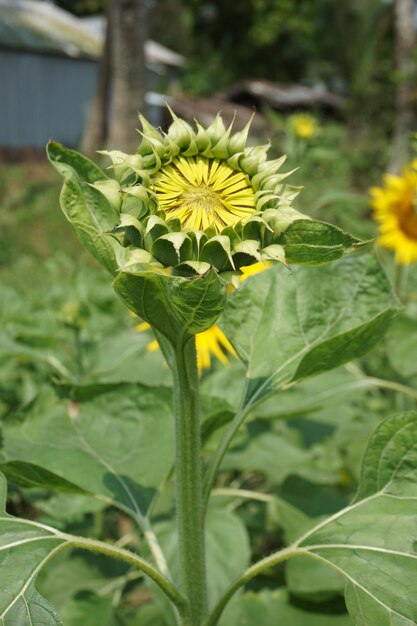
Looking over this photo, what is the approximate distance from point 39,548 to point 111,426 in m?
0.34

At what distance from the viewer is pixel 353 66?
2367cm

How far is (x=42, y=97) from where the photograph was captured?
54.9ft

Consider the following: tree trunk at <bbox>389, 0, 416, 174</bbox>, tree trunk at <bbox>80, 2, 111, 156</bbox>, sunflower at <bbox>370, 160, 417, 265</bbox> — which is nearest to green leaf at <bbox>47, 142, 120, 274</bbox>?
sunflower at <bbox>370, 160, 417, 265</bbox>

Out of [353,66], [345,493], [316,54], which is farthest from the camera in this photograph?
[316,54]

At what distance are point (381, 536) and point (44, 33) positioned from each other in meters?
18.0

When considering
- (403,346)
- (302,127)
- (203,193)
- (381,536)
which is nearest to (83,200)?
(203,193)

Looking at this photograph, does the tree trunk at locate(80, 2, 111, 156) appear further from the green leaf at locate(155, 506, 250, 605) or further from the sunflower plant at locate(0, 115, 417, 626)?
the sunflower plant at locate(0, 115, 417, 626)

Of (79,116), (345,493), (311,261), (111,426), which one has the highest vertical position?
(311,261)

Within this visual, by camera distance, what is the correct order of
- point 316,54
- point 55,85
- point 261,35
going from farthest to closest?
point 316,54, point 261,35, point 55,85

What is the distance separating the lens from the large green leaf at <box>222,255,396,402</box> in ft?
2.90

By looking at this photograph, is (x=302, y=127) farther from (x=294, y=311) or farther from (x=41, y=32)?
(x=41, y=32)

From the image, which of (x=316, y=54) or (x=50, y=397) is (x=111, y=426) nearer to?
(x=50, y=397)

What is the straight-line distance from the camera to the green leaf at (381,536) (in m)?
0.69

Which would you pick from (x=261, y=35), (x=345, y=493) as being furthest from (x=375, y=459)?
(x=261, y=35)
